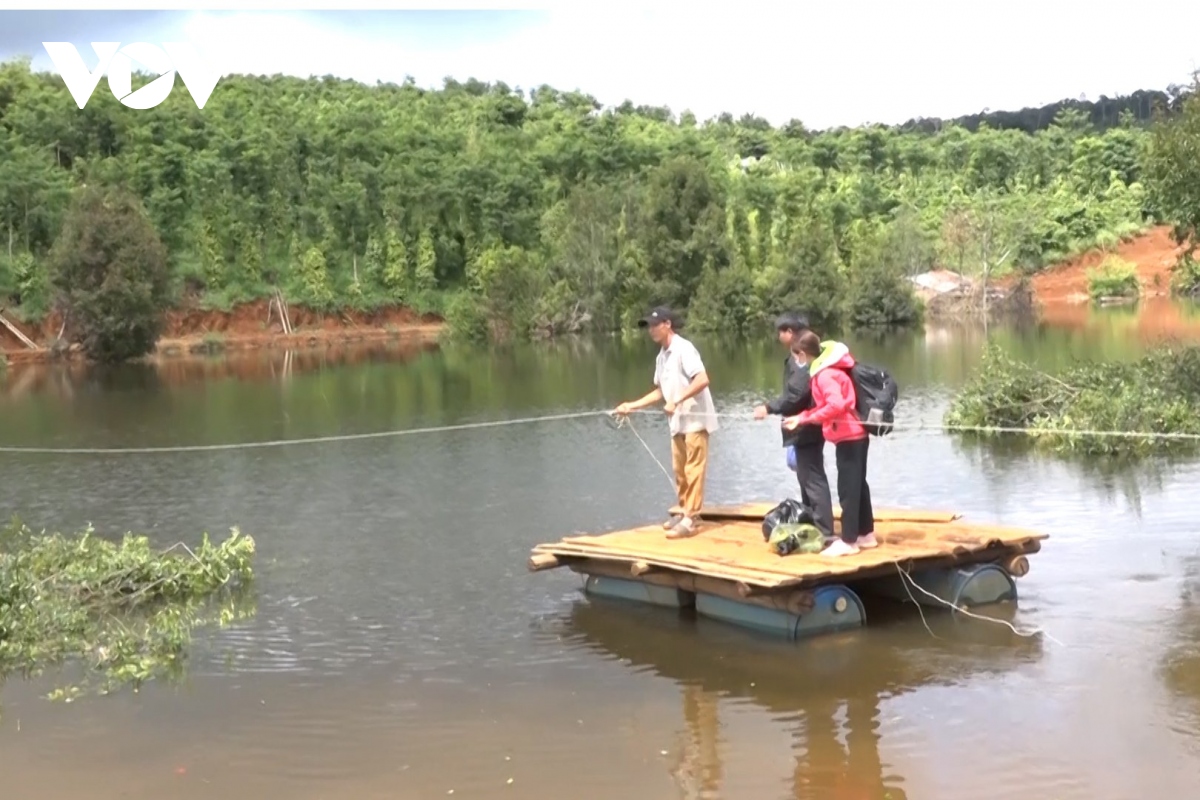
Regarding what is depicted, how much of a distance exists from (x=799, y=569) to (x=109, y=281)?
180ft

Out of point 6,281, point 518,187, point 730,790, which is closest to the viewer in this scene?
point 730,790

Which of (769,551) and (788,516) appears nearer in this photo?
(769,551)

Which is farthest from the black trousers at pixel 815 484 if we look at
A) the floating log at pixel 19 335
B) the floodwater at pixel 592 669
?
the floating log at pixel 19 335

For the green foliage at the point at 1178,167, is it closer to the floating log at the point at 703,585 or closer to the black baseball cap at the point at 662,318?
the black baseball cap at the point at 662,318

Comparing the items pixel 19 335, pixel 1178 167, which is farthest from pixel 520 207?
pixel 1178 167

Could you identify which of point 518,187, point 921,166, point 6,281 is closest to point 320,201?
point 518,187

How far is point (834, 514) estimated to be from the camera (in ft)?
40.5

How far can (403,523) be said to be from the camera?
16719mm

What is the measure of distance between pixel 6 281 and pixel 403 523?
59411 millimetres

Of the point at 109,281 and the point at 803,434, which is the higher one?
the point at 109,281

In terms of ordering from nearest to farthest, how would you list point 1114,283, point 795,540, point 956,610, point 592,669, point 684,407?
1. point 592,669
2. point 956,610
3. point 795,540
4. point 684,407
5. point 1114,283

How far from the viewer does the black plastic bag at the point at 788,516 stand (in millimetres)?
11250

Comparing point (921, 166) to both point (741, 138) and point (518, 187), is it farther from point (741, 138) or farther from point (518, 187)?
point (518, 187)

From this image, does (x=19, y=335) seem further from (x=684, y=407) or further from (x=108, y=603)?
(x=684, y=407)
